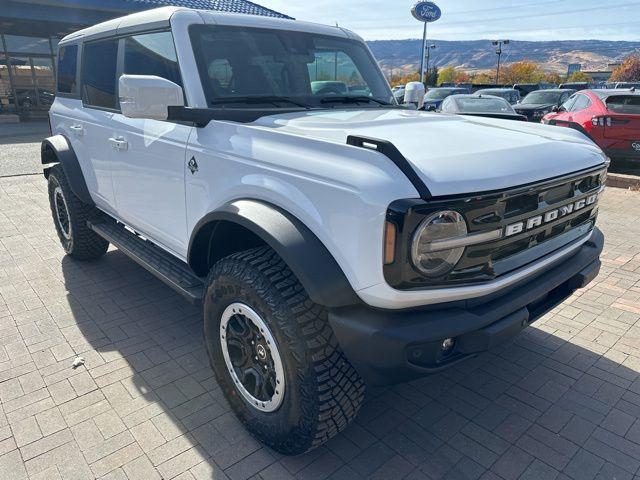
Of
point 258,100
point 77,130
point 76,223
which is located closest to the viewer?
point 258,100

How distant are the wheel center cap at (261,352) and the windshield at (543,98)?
15489 millimetres

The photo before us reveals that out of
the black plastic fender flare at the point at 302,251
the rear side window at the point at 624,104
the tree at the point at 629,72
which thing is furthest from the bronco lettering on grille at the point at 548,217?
the tree at the point at 629,72

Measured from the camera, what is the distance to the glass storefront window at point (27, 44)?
66.0ft

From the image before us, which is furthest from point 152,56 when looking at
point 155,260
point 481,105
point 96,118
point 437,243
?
point 481,105

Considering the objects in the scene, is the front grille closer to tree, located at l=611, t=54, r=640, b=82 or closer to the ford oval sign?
the ford oval sign

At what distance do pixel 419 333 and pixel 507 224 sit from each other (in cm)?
63

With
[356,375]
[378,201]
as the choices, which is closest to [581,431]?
[356,375]

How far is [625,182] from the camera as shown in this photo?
851cm

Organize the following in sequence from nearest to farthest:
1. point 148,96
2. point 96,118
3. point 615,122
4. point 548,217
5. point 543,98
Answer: point 548,217, point 148,96, point 96,118, point 615,122, point 543,98

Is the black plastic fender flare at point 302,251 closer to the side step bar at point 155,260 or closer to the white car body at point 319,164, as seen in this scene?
the white car body at point 319,164

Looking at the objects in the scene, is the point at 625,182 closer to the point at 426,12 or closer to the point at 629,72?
the point at 426,12

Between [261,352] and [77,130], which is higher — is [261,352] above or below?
below

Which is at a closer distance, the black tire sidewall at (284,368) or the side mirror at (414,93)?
the black tire sidewall at (284,368)

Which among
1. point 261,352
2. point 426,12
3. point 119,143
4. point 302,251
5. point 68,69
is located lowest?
point 261,352
